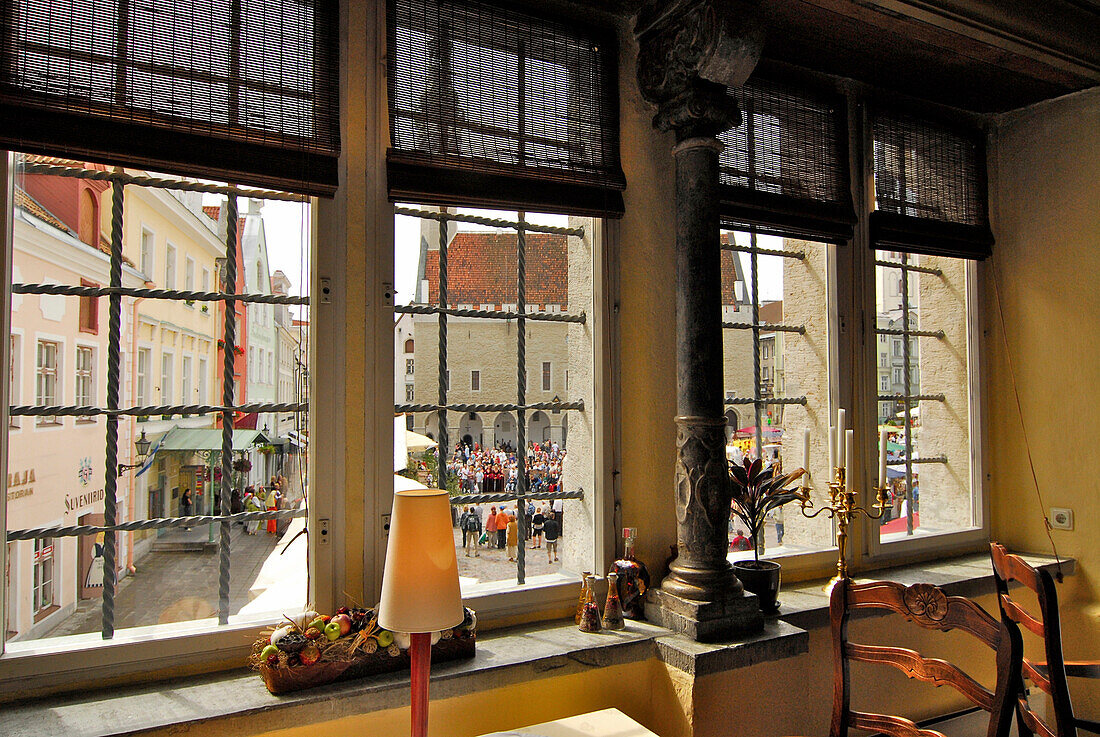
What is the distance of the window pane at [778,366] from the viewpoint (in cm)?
321

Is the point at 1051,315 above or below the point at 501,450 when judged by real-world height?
above

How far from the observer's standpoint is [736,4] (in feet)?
7.65

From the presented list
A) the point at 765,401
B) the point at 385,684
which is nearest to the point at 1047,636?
the point at 765,401

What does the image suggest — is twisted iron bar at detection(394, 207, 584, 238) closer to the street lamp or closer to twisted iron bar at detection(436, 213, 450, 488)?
twisted iron bar at detection(436, 213, 450, 488)

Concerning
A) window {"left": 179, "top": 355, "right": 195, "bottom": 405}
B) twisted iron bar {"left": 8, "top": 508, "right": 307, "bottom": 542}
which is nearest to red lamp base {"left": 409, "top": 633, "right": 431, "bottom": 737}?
twisted iron bar {"left": 8, "top": 508, "right": 307, "bottom": 542}

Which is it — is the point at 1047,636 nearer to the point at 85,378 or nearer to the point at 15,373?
the point at 85,378

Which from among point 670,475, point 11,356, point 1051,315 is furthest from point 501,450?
point 1051,315

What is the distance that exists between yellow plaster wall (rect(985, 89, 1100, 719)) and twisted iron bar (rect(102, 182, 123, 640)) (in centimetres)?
410

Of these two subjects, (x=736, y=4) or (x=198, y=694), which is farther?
(x=736, y=4)

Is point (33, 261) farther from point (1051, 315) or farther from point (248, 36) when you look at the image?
point (1051, 315)

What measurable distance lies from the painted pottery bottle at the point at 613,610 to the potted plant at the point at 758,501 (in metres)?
0.53

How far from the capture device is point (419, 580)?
142 cm

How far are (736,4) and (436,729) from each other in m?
2.49

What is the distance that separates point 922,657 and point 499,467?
4.69 feet
